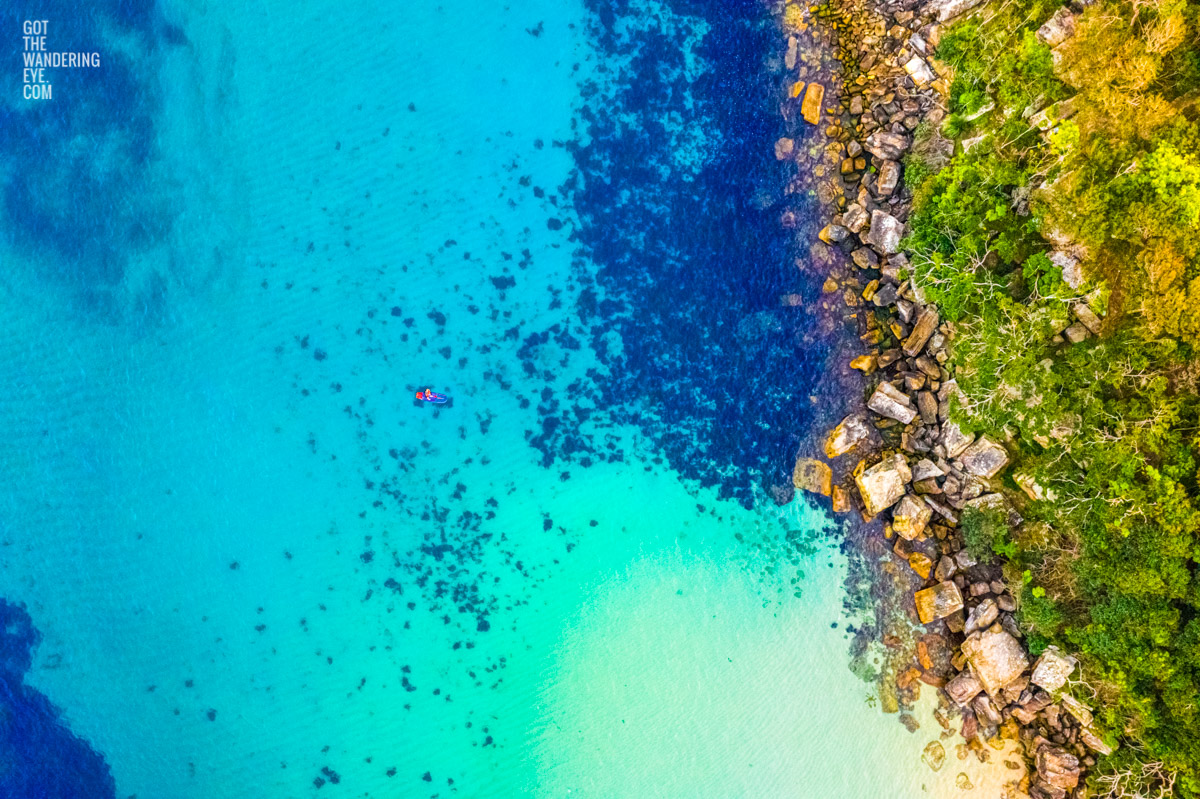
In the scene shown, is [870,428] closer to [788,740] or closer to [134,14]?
[788,740]

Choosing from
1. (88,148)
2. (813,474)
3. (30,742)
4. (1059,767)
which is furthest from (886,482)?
(30,742)

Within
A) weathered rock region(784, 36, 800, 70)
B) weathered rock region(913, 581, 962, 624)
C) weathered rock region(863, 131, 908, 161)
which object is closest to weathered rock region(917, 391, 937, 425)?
weathered rock region(913, 581, 962, 624)

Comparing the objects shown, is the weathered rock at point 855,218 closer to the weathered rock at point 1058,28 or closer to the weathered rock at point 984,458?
the weathered rock at point 1058,28

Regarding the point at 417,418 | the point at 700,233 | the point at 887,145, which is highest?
the point at 700,233

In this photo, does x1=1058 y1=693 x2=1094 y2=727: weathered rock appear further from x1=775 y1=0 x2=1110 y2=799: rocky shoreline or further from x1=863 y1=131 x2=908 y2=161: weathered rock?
x1=863 y1=131 x2=908 y2=161: weathered rock

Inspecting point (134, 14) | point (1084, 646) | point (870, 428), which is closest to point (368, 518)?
point (870, 428)

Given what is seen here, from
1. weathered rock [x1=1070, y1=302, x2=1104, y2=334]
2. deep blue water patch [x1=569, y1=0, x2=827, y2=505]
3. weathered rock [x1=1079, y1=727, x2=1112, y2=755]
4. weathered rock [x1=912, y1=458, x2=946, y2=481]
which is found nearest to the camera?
weathered rock [x1=1070, y1=302, x2=1104, y2=334]

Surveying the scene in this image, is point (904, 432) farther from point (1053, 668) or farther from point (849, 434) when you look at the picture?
point (1053, 668)
